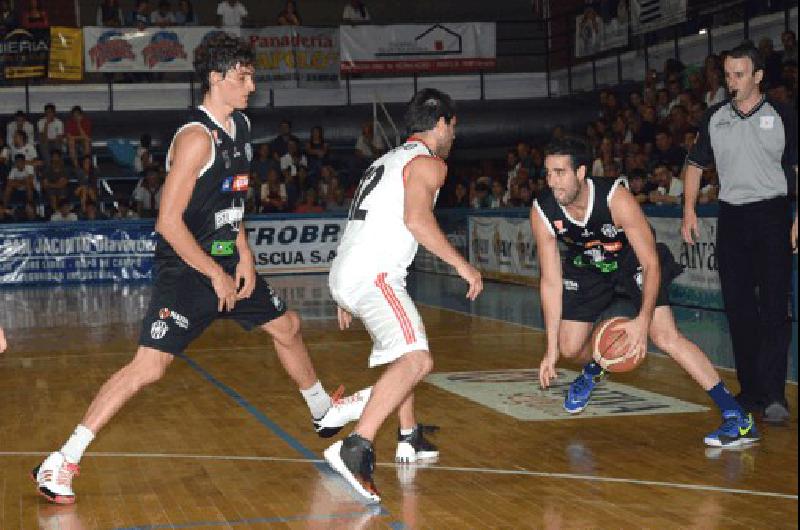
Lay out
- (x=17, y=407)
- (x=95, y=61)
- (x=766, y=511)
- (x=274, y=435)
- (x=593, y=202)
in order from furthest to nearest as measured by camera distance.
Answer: (x=95, y=61), (x=17, y=407), (x=274, y=435), (x=593, y=202), (x=766, y=511)

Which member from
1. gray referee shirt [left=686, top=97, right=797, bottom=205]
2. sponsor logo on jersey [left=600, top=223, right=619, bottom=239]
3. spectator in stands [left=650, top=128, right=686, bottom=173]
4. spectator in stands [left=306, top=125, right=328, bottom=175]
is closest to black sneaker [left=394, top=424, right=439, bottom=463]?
sponsor logo on jersey [left=600, top=223, right=619, bottom=239]

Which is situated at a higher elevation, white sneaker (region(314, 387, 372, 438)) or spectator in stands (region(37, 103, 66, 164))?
spectator in stands (region(37, 103, 66, 164))

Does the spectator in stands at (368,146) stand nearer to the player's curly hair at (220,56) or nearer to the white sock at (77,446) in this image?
the player's curly hair at (220,56)

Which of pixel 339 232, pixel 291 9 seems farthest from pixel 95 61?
pixel 339 232

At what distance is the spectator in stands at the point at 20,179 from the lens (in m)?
25.0

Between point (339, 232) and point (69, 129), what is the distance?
608cm

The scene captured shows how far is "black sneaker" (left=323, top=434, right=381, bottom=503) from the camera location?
6.02m

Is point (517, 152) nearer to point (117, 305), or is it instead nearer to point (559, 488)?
point (117, 305)

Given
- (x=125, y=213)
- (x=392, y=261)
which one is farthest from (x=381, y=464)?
(x=125, y=213)

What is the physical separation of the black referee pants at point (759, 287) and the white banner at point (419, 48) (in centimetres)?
1915

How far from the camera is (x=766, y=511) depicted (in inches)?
231

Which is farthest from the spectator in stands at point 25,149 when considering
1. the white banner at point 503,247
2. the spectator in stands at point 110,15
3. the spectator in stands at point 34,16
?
the white banner at point 503,247

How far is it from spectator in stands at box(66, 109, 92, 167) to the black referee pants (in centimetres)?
1937

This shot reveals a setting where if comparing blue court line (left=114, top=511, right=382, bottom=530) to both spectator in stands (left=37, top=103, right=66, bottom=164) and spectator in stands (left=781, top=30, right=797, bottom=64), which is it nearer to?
spectator in stands (left=781, top=30, right=797, bottom=64)
